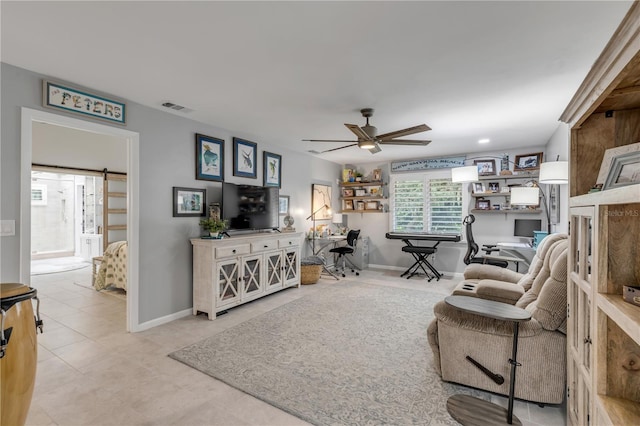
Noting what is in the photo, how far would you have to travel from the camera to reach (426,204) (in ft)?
20.4

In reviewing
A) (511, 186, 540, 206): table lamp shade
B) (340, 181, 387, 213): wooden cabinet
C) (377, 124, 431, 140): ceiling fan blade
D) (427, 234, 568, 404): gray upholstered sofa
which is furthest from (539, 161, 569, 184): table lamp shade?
(340, 181, 387, 213): wooden cabinet

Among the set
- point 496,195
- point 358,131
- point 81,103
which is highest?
point 81,103

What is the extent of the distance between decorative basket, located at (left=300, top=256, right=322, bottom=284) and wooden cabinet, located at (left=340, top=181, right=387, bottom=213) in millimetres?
2077

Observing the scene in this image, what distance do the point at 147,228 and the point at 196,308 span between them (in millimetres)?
1134

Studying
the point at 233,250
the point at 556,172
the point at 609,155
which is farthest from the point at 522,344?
the point at 233,250

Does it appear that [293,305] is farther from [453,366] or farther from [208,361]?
[453,366]

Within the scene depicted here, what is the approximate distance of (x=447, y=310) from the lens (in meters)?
2.21

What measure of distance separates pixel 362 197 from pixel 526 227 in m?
3.14

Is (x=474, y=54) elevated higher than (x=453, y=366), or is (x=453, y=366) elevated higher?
(x=474, y=54)

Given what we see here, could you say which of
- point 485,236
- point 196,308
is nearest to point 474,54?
point 196,308

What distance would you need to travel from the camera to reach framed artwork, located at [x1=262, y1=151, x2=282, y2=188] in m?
4.88

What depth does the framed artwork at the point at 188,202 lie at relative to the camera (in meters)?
3.58

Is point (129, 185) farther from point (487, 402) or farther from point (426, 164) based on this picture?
point (426, 164)

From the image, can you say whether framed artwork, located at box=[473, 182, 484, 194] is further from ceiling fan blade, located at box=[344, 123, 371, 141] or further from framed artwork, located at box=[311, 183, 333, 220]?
ceiling fan blade, located at box=[344, 123, 371, 141]
